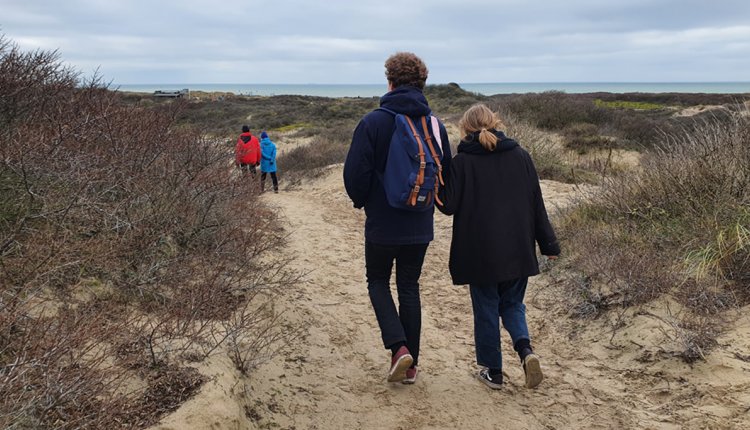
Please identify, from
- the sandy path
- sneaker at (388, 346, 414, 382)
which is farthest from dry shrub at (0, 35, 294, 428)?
sneaker at (388, 346, 414, 382)

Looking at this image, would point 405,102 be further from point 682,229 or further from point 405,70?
point 682,229

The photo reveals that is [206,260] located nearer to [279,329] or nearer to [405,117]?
[279,329]

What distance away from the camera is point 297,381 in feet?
A: 12.3

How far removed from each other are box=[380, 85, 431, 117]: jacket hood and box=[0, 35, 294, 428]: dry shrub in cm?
156

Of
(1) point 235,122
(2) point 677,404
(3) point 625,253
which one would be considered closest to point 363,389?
(2) point 677,404

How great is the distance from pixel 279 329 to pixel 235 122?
34.7 metres

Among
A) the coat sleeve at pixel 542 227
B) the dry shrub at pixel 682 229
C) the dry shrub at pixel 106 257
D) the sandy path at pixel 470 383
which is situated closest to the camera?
the dry shrub at pixel 106 257

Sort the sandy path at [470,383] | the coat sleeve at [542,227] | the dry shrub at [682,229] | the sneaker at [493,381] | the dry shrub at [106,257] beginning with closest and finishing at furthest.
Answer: the dry shrub at [106,257] < the sandy path at [470,383] < the coat sleeve at [542,227] < the sneaker at [493,381] < the dry shrub at [682,229]

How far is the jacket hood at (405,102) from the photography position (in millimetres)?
3346

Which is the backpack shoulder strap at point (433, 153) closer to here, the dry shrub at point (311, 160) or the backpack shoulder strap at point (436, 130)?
the backpack shoulder strap at point (436, 130)

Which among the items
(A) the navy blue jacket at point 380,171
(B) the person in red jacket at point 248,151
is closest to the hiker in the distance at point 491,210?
(A) the navy blue jacket at point 380,171

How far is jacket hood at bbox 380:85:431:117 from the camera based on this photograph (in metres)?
3.35

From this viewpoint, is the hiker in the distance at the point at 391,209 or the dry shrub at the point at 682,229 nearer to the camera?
the hiker in the distance at the point at 391,209

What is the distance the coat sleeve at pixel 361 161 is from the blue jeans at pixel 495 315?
1023 millimetres
